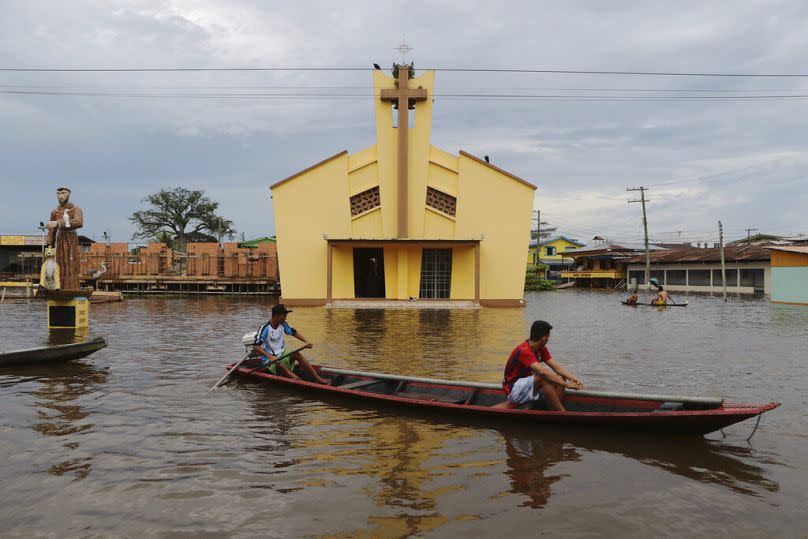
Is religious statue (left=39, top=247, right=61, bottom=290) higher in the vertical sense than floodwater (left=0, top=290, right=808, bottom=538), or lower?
higher

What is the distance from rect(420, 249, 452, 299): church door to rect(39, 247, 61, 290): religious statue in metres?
18.8

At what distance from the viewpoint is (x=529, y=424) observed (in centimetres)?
780

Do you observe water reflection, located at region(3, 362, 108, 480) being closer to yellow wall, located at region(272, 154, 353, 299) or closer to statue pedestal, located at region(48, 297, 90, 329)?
statue pedestal, located at region(48, 297, 90, 329)

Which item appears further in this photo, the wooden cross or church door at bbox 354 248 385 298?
church door at bbox 354 248 385 298

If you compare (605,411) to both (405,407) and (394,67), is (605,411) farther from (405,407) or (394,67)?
(394,67)

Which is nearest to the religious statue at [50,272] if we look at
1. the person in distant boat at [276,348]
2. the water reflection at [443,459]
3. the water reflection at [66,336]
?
the water reflection at [66,336]

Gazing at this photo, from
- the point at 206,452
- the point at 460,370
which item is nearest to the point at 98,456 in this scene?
the point at 206,452

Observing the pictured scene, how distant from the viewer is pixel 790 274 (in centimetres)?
3453

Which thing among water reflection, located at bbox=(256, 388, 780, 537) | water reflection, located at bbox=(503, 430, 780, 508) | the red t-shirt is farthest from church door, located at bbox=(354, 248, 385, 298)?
water reflection, located at bbox=(503, 430, 780, 508)

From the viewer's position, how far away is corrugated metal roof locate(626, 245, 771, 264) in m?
45.8

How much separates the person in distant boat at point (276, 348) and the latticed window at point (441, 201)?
2099cm

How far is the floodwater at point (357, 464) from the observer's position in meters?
5.10

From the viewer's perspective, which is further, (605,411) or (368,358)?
(368,358)

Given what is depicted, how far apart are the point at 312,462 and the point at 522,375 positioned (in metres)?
2.94
